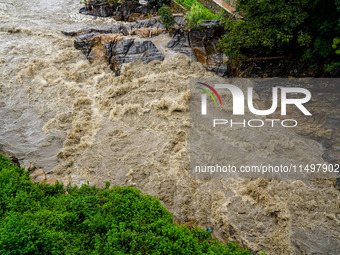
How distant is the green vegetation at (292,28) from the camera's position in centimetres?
886

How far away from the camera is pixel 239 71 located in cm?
1162

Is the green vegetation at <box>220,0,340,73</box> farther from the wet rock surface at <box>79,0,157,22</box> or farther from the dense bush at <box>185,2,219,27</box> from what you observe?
the wet rock surface at <box>79,0,157,22</box>

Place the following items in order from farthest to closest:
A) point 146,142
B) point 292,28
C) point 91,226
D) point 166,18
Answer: point 166,18 < point 146,142 < point 292,28 < point 91,226

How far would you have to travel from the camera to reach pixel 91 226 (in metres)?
4.74

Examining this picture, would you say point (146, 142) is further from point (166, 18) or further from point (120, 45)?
point (166, 18)

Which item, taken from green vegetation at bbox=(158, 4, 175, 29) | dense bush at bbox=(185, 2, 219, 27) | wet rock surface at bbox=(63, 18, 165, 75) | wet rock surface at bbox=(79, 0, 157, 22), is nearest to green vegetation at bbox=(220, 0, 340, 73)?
dense bush at bbox=(185, 2, 219, 27)

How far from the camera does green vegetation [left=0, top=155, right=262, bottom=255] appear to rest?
4043mm

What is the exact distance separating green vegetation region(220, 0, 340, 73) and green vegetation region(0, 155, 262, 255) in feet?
25.4

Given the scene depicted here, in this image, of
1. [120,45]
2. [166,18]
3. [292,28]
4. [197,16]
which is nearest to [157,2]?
[166,18]

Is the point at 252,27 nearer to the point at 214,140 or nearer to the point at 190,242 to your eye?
the point at 214,140

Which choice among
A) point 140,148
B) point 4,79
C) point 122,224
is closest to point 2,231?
point 122,224

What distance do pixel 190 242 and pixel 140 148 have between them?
5307 millimetres

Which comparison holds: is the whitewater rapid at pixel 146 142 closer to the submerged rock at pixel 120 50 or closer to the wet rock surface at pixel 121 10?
the submerged rock at pixel 120 50

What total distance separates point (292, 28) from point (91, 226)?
960 cm
